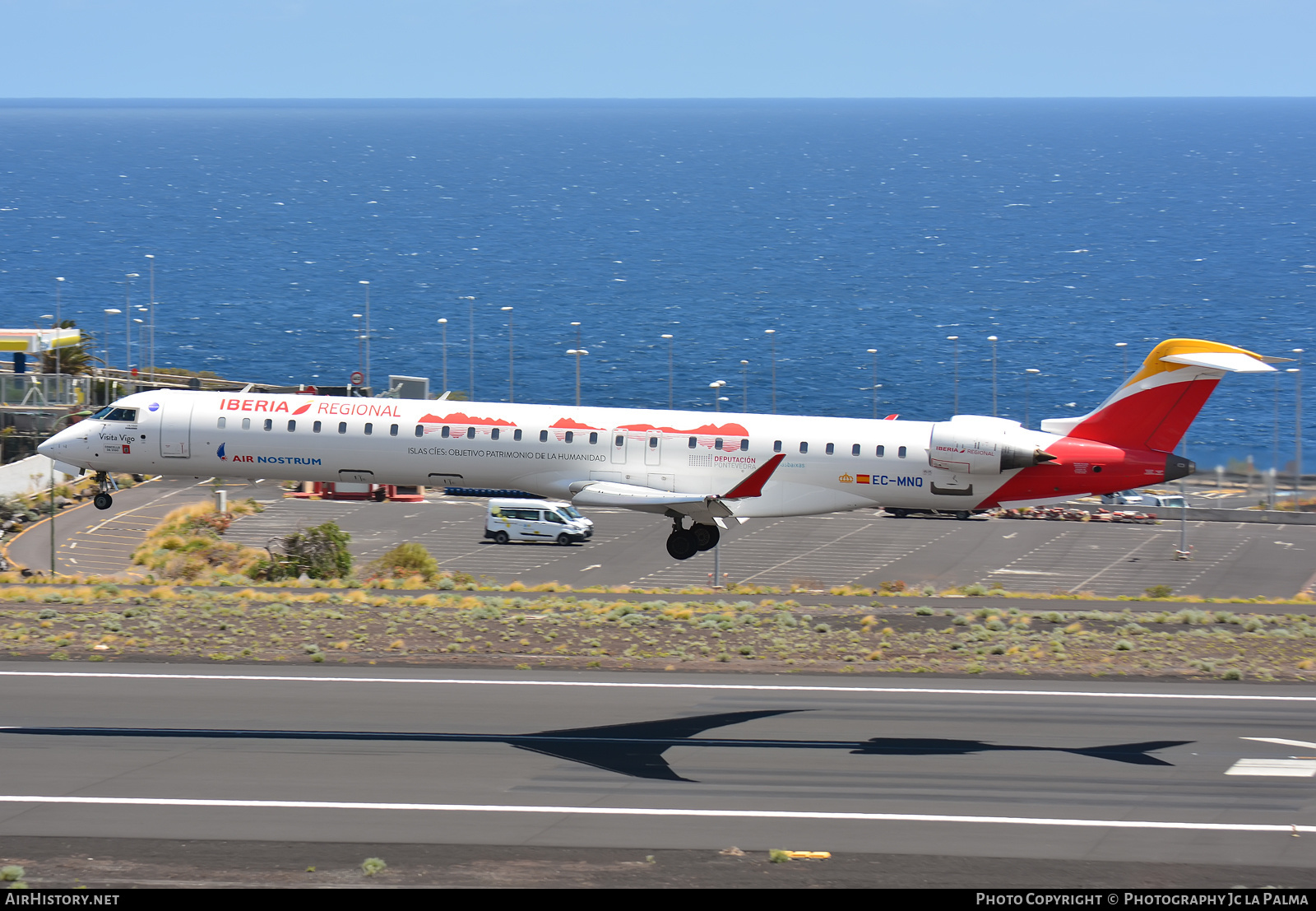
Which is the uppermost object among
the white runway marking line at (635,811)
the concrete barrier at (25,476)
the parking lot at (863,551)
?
the concrete barrier at (25,476)

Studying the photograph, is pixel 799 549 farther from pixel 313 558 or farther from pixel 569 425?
pixel 569 425

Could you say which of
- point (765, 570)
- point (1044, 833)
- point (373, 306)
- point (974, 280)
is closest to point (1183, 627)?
point (1044, 833)

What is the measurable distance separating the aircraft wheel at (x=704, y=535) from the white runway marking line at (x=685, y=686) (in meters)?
7.93

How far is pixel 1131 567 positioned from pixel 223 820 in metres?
Result: 59.6

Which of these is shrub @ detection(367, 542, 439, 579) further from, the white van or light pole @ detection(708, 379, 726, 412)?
light pole @ detection(708, 379, 726, 412)

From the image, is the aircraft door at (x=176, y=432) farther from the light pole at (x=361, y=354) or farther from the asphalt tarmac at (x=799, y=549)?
the light pole at (x=361, y=354)

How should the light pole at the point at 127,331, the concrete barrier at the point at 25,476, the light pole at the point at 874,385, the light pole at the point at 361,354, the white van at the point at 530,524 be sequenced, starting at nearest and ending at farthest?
the white van at the point at 530,524
the concrete barrier at the point at 25,476
the light pole at the point at 127,331
the light pole at the point at 874,385
the light pole at the point at 361,354

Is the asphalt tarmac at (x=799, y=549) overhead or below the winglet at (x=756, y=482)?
below

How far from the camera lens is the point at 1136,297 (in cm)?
17925

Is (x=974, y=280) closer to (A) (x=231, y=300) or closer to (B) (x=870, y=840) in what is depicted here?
(A) (x=231, y=300)

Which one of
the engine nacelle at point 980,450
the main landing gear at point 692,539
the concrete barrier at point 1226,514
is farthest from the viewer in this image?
the concrete barrier at point 1226,514

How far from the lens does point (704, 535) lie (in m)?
37.1

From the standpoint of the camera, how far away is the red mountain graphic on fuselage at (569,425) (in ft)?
118

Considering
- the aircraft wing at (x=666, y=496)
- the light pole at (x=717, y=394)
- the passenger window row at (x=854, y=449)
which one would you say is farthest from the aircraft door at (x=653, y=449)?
the light pole at (x=717, y=394)
